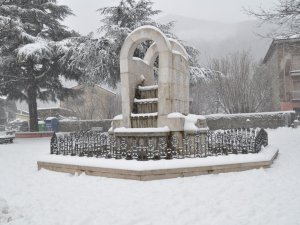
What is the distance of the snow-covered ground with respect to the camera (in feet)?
19.2

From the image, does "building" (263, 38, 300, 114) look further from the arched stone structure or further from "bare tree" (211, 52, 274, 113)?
the arched stone structure

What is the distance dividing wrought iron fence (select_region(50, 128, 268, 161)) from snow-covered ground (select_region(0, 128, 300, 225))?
1.18 m

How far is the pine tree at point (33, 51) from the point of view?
24.5 m

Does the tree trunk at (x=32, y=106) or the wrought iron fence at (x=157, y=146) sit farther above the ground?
the tree trunk at (x=32, y=106)

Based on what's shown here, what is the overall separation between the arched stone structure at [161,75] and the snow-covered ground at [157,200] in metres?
3.45

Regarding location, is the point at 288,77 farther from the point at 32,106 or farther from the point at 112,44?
the point at 32,106

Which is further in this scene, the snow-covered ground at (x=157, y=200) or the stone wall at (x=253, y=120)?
the stone wall at (x=253, y=120)

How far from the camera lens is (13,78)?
2698 centimetres

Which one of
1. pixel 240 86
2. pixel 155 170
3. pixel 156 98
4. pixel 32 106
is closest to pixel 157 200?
pixel 155 170

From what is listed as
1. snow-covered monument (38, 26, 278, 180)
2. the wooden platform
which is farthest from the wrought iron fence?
the wooden platform

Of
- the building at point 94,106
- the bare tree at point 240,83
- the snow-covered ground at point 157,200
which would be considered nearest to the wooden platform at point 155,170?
the snow-covered ground at point 157,200

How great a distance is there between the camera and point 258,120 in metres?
28.8

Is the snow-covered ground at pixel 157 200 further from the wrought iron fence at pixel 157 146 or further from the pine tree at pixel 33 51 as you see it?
the pine tree at pixel 33 51

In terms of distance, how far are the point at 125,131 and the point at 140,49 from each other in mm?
15453
